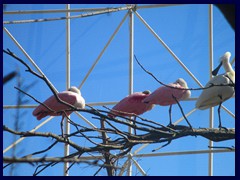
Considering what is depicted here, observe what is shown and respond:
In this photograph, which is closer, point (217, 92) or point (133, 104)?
point (217, 92)

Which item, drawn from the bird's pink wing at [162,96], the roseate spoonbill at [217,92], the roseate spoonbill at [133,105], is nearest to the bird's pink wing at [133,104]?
the roseate spoonbill at [133,105]

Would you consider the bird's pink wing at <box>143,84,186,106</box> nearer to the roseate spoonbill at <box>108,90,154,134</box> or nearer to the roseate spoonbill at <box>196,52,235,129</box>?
the roseate spoonbill at <box>108,90,154,134</box>

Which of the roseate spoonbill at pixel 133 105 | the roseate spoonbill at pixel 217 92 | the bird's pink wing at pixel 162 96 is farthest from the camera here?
the roseate spoonbill at pixel 133 105

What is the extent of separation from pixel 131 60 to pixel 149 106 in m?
1.85

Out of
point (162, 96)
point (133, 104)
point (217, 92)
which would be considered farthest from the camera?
point (133, 104)

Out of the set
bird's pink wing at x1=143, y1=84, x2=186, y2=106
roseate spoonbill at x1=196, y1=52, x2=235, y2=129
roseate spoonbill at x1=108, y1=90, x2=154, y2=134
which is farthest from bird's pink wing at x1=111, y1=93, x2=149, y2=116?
roseate spoonbill at x1=196, y1=52, x2=235, y2=129

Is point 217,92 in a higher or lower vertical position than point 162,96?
lower

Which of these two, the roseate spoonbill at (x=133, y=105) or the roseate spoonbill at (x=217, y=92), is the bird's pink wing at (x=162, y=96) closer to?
the roseate spoonbill at (x=133, y=105)

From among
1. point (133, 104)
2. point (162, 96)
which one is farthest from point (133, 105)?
point (162, 96)

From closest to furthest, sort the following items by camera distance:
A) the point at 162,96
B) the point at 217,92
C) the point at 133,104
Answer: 1. the point at 217,92
2. the point at 162,96
3. the point at 133,104

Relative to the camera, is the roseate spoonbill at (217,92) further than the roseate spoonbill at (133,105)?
No

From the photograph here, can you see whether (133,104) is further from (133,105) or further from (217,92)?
(217,92)

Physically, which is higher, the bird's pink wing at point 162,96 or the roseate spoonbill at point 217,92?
the bird's pink wing at point 162,96
